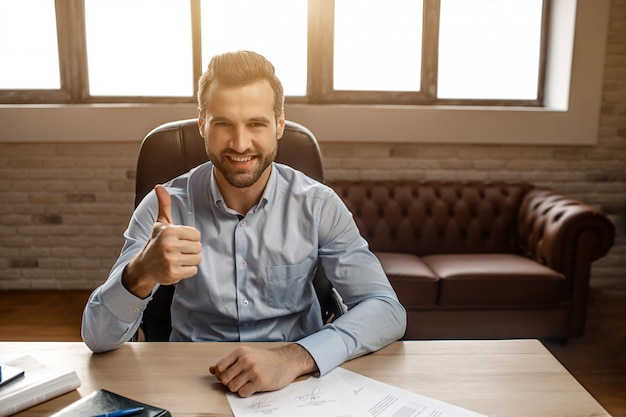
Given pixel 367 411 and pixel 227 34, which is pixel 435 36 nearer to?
pixel 227 34

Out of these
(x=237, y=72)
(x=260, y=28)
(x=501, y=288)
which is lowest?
(x=501, y=288)

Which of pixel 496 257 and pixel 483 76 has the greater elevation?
pixel 483 76

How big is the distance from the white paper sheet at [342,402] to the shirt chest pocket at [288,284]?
1.38 ft

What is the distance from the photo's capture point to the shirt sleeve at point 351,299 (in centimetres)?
113

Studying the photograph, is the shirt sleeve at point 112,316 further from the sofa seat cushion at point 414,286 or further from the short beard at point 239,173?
the sofa seat cushion at point 414,286

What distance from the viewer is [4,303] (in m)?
3.58

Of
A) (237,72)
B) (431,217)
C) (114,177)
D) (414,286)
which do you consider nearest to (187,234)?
(237,72)

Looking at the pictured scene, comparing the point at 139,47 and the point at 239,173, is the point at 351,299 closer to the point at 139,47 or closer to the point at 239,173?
the point at 239,173

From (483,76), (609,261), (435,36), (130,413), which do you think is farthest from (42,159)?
(609,261)

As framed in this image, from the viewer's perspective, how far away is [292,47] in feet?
12.5

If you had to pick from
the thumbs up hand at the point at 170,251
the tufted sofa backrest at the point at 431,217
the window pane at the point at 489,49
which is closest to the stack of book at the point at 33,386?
the thumbs up hand at the point at 170,251

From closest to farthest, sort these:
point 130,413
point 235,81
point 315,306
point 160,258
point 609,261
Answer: point 130,413 → point 160,258 → point 235,81 → point 315,306 → point 609,261

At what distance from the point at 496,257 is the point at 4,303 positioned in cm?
290

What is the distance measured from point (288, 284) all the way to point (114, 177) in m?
2.57
